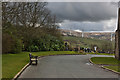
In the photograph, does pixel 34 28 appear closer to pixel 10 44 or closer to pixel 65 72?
pixel 10 44

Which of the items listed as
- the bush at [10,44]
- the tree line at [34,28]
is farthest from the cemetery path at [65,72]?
the tree line at [34,28]

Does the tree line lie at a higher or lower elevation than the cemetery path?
higher

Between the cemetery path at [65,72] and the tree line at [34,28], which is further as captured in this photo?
the tree line at [34,28]

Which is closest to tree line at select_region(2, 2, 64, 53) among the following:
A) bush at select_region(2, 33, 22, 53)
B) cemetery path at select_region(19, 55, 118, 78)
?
bush at select_region(2, 33, 22, 53)

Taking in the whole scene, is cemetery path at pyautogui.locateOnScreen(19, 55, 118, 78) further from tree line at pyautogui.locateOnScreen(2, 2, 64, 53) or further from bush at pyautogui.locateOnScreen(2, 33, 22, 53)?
tree line at pyautogui.locateOnScreen(2, 2, 64, 53)

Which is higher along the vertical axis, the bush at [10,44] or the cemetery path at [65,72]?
the bush at [10,44]

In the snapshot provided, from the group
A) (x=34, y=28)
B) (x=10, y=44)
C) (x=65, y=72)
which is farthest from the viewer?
(x=34, y=28)

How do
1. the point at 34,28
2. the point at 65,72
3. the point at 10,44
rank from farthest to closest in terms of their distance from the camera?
the point at 34,28 → the point at 10,44 → the point at 65,72

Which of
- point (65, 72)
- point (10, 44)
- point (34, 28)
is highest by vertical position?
point (34, 28)

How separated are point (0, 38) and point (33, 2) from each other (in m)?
20.6

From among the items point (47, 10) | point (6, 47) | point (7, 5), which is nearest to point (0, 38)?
point (6, 47)

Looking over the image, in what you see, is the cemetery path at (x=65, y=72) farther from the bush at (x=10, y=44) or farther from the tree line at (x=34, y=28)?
the tree line at (x=34, y=28)

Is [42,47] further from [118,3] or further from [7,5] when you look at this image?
[118,3]

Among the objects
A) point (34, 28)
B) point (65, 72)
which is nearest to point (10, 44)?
point (34, 28)
